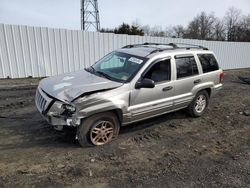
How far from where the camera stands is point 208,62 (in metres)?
6.64

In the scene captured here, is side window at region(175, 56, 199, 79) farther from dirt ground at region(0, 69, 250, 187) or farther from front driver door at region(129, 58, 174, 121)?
dirt ground at region(0, 69, 250, 187)

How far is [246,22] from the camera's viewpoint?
50.8 metres

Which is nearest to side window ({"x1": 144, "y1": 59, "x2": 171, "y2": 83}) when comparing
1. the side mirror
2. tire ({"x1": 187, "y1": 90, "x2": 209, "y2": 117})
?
the side mirror

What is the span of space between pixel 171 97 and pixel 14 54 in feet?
23.9

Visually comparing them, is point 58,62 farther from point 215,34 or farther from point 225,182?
point 215,34

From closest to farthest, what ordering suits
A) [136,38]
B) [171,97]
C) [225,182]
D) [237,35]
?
[225,182] < [171,97] < [136,38] < [237,35]

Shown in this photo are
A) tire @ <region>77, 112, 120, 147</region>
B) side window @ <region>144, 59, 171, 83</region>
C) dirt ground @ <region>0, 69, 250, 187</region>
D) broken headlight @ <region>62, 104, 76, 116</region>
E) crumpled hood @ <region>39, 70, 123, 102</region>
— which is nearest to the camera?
dirt ground @ <region>0, 69, 250, 187</region>

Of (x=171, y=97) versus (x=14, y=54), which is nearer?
(x=171, y=97)

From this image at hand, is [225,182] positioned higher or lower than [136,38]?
lower

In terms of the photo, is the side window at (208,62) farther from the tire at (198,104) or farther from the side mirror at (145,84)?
the side mirror at (145,84)

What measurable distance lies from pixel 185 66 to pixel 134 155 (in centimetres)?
276

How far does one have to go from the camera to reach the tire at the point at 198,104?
6.34 m

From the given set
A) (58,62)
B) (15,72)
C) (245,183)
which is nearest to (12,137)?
(245,183)

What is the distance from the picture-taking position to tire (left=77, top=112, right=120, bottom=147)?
14.0 feet
